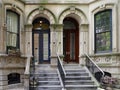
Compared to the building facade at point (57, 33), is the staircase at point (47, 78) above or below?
below

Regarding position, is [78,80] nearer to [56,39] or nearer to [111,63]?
[111,63]

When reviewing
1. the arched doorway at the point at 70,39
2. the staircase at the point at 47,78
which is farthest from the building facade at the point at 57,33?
the staircase at the point at 47,78

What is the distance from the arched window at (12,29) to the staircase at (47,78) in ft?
7.21

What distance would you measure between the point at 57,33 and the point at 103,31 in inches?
127

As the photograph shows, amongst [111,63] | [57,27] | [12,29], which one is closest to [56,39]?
[57,27]

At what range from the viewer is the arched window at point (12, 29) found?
1523 cm

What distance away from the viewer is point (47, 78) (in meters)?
14.4

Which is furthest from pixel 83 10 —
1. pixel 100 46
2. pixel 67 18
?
pixel 100 46

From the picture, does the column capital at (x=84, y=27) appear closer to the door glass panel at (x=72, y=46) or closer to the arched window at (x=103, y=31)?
the arched window at (x=103, y=31)

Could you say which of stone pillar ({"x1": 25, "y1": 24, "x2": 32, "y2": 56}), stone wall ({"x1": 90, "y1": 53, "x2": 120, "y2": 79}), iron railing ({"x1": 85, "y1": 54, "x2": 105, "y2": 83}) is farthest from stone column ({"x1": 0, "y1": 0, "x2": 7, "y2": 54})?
stone wall ({"x1": 90, "y1": 53, "x2": 120, "y2": 79})

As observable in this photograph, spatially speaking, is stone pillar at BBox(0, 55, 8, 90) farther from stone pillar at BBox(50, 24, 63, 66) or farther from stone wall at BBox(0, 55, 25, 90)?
stone pillar at BBox(50, 24, 63, 66)

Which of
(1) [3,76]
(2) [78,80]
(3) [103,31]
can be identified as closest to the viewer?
(2) [78,80]

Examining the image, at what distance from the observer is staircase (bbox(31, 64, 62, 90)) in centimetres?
1328

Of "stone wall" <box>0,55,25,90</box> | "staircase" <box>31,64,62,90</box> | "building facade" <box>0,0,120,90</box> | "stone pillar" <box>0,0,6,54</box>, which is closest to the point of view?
"staircase" <box>31,64,62,90</box>
